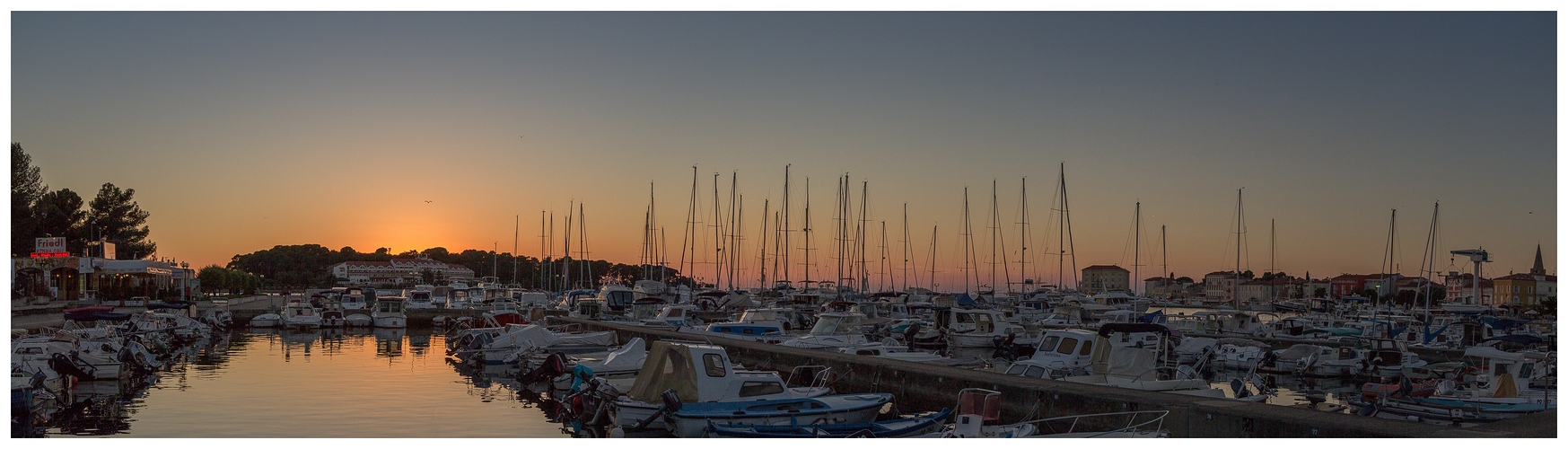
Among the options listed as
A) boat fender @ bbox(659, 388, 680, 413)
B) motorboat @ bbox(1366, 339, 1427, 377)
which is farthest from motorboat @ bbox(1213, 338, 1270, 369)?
boat fender @ bbox(659, 388, 680, 413)

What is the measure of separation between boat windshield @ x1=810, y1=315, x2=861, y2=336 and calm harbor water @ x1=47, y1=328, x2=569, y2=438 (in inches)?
504

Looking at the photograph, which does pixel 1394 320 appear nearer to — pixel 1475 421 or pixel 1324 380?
pixel 1324 380

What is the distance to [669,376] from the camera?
19.9 m

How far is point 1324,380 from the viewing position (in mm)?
34844

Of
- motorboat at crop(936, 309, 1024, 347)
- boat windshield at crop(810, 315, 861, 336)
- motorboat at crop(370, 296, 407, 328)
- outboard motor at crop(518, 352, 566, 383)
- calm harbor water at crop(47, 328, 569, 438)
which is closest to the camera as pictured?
calm harbor water at crop(47, 328, 569, 438)

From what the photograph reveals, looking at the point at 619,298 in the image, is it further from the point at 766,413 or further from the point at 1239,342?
the point at 766,413

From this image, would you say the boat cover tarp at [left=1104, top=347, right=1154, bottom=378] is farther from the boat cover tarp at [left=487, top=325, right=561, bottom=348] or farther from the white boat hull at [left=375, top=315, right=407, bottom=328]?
the white boat hull at [left=375, top=315, right=407, bottom=328]

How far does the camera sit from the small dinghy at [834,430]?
56.5 feet

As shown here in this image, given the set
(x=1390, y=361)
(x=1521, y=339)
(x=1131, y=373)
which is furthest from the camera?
(x=1521, y=339)

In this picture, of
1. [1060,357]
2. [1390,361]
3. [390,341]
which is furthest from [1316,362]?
[390,341]

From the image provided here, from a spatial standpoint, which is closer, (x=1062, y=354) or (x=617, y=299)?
(x=1062, y=354)

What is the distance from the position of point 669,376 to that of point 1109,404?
7687 mm

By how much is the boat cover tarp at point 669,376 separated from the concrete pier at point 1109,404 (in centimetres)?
621

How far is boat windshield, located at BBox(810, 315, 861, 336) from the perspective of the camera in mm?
40344
